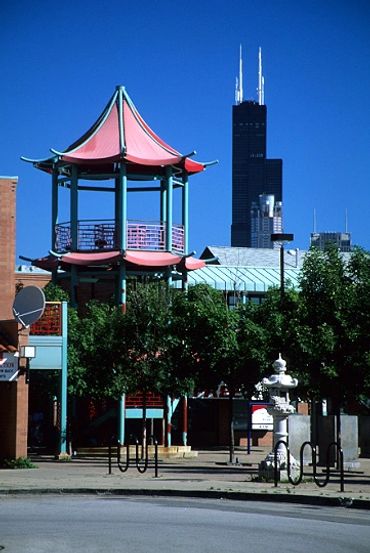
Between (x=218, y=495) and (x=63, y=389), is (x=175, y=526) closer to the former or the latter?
(x=218, y=495)

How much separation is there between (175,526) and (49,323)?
2154cm

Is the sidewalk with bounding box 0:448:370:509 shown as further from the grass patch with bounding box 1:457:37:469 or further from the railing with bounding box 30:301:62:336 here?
the railing with bounding box 30:301:62:336

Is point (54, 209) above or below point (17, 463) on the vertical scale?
above

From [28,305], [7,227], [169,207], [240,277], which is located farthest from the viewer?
[240,277]

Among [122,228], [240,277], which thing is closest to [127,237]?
[122,228]

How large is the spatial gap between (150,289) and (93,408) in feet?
23.4

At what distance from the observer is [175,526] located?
16.9 m

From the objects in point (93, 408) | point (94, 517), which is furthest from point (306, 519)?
point (93, 408)

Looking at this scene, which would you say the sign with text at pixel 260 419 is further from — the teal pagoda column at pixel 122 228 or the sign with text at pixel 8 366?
the sign with text at pixel 8 366

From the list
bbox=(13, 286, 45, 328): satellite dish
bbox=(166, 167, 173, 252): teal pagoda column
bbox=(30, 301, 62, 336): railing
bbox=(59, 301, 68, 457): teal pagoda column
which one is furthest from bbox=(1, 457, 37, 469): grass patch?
bbox=(166, 167, 173, 252): teal pagoda column

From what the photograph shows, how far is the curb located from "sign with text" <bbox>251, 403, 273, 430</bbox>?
17.9m

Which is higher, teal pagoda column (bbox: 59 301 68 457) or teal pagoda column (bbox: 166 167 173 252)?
teal pagoda column (bbox: 166 167 173 252)

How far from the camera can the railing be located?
37719 millimetres

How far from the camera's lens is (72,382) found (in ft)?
144
